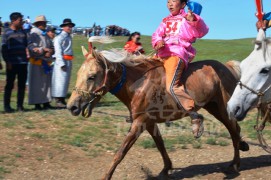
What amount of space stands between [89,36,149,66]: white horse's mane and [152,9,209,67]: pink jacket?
368 mm

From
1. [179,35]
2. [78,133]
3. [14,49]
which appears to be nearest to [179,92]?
[179,35]

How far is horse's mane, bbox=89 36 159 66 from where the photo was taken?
6527 millimetres

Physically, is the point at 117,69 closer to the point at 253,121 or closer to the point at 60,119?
the point at 60,119

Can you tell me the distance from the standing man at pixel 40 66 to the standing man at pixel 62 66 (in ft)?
0.55

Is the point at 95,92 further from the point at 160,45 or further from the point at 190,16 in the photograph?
the point at 190,16

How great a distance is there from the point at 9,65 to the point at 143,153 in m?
3.65

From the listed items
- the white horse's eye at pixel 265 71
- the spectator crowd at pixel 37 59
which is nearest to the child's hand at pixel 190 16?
the white horse's eye at pixel 265 71

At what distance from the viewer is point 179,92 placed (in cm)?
666

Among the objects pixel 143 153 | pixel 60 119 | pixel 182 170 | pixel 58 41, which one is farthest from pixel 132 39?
pixel 182 170

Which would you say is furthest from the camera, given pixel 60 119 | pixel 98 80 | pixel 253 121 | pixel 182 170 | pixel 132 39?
pixel 132 39

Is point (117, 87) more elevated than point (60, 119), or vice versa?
point (117, 87)

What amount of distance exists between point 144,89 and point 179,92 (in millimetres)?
469

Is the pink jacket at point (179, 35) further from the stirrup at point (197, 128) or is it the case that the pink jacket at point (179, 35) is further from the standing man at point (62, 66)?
the standing man at point (62, 66)

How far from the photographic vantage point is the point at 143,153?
8.32 meters
